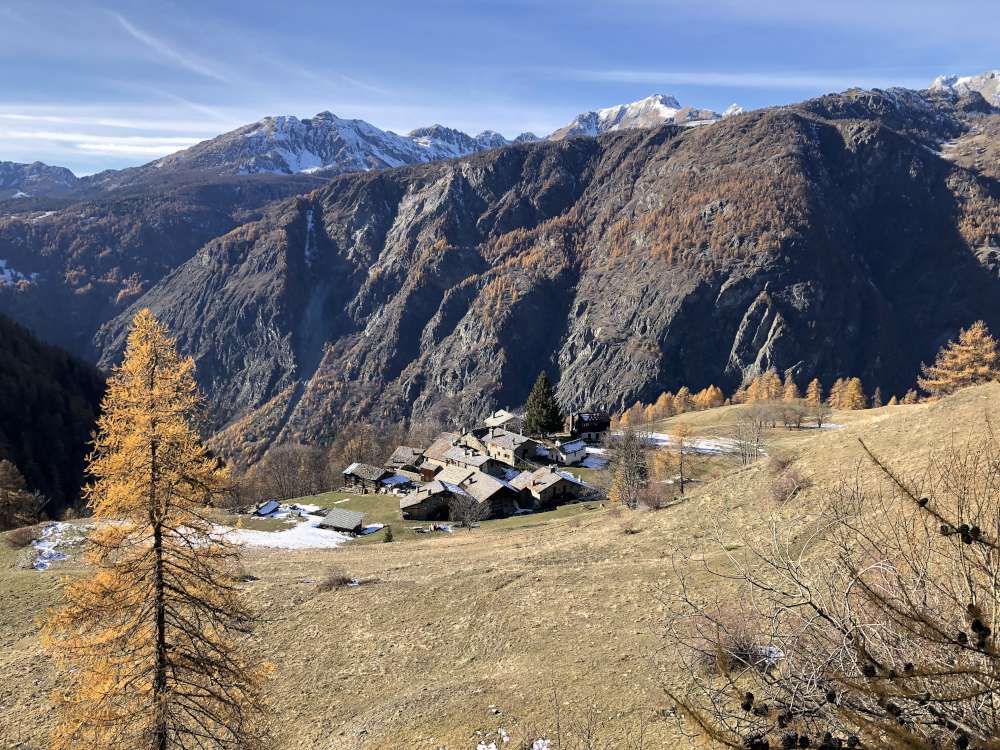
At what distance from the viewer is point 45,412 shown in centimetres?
12394

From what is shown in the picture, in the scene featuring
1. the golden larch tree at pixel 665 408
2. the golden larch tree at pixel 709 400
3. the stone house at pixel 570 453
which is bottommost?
the stone house at pixel 570 453

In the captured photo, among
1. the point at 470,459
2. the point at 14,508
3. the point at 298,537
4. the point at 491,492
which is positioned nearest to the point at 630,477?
the point at 491,492

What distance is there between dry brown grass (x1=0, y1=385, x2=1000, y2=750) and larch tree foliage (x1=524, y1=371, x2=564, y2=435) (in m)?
61.1

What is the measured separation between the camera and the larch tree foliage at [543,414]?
97.1 meters

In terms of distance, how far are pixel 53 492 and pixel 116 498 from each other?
12399 centimetres

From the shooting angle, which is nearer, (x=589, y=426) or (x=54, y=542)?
(x=54, y=542)

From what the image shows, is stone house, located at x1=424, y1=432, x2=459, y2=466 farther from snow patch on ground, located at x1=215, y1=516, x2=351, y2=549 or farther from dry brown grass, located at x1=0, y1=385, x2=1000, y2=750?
dry brown grass, located at x1=0, y1=385, x2=1000, y2=750

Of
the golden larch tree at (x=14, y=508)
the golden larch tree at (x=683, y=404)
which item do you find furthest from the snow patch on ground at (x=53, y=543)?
the golden larch tree at (x=683, y=404)

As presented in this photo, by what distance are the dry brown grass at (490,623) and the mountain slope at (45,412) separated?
3743 inches

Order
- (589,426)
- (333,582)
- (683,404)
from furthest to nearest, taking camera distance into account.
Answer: (683,404) → (589,426) → (333,582)

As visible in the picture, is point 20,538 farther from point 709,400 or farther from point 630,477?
point 709,400

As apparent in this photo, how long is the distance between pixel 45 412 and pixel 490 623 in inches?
5694

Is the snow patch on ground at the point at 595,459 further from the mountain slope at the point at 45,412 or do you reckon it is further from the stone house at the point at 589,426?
the mountain slope at the point at 45,412

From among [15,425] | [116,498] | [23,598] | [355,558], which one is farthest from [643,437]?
[15,425]
